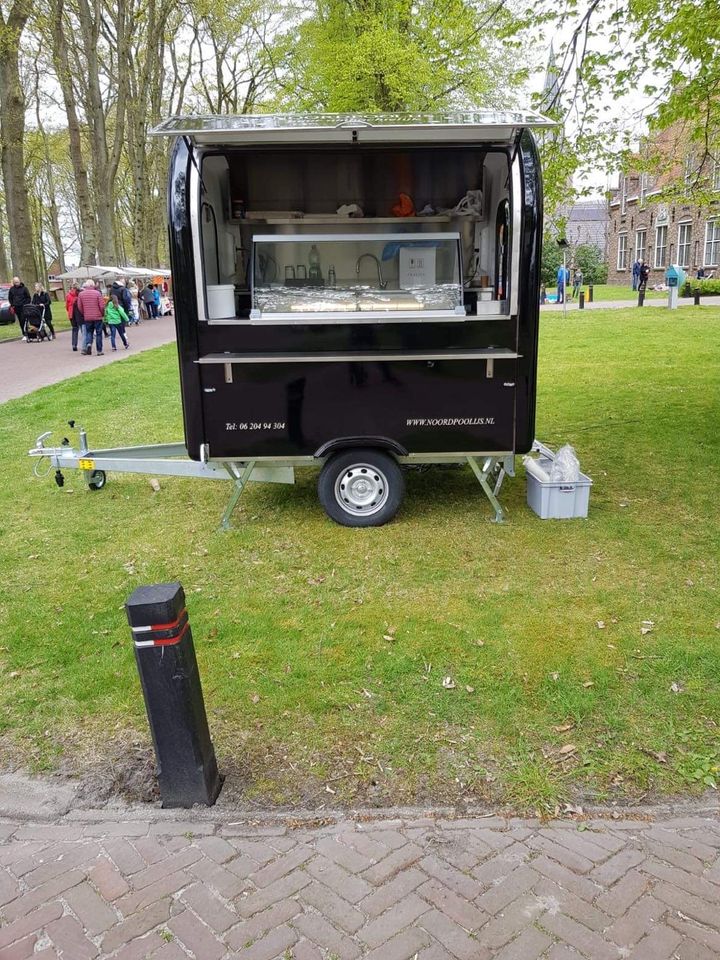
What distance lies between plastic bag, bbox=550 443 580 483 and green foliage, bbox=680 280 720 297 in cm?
2461

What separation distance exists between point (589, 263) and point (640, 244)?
123 inches

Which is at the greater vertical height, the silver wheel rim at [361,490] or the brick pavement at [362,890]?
the silver wheel rim at [361,490]

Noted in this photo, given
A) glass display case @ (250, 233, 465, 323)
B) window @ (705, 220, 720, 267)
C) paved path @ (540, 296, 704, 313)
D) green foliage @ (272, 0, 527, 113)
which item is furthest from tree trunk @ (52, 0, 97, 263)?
window @ (705, 220, 720, 267)

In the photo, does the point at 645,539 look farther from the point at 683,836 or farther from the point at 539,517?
the point at 683,836

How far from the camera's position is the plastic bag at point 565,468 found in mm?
6031

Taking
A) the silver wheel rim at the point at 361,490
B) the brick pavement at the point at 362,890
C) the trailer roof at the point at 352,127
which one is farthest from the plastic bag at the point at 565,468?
the brick pavement at the point at 362,890

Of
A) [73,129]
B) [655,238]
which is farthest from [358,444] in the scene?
[655,238]

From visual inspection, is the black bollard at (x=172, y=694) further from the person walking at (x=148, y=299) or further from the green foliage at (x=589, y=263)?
the green foliage at (x=589, y=263)

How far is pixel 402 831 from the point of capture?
2945mm

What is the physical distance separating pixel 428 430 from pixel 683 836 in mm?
3357

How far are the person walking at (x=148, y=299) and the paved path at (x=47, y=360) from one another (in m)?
5.77

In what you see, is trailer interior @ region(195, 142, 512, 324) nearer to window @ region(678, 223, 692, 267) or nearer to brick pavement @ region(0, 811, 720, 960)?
brick pavement @ region(0, 811, 720, 960)

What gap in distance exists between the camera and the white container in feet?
17.8

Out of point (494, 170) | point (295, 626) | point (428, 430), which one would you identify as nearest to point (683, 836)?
point (295, 626)
